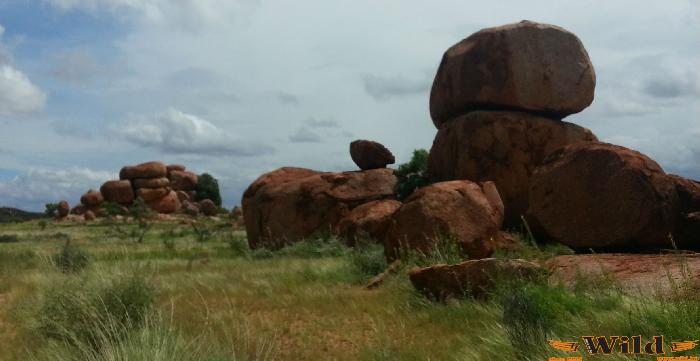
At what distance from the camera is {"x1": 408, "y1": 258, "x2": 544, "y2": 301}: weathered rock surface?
880 centimetres

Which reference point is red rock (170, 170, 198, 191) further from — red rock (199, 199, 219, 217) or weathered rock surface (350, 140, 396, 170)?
weathered rock surface (350, 140, 396, 170)

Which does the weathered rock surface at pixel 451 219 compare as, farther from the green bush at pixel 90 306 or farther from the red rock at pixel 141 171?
the red rock at pixel 141 171

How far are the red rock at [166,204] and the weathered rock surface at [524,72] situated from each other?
178ft

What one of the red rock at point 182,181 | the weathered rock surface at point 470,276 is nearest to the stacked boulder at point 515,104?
the weathered rock surface at point 470,276

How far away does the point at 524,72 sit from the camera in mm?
19984

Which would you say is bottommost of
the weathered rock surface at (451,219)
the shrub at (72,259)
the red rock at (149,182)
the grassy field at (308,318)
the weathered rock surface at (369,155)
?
the grassy field at (308,318)

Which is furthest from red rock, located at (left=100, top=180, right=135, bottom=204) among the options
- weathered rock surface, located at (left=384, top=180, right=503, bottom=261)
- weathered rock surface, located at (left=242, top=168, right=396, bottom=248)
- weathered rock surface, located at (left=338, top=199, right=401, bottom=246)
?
weathered rock surface, located at (left=384, top=180, right=503, bottom=261)

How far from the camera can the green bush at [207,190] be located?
81438mm

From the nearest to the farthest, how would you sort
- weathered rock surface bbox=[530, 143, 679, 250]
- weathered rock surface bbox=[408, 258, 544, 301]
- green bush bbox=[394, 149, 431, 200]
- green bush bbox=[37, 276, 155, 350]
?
green bush bbox=[37, 276, 155, 350]
weathered rock surface bbox=[408, 258, 544, 301]
weathered rock surface bbox=[530, 143, 679, 250]
green bush bbox=[394, 149, 431, 200]

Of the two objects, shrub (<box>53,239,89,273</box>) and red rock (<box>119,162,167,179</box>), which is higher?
red rock (<box>119,162,167,179</box>)

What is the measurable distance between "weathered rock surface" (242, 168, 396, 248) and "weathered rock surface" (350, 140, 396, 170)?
651 millimetres

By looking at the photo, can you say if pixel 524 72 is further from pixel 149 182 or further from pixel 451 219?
pixel 149 182

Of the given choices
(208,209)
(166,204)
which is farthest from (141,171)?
(208,209)

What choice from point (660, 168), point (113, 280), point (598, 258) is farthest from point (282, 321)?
point (660, 168)
